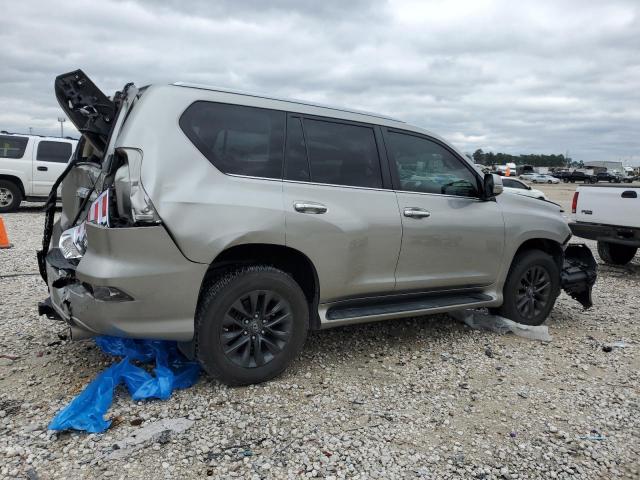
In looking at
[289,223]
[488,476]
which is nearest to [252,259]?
[289,223]

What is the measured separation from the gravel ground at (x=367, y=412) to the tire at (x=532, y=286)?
324 millimetres

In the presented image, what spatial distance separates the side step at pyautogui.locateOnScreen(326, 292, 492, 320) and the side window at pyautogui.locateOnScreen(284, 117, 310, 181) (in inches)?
40.2

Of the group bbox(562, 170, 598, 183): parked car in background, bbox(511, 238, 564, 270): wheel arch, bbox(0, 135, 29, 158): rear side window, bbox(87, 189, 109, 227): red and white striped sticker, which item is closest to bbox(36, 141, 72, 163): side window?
bbox(0, 135, 29, 158): rear side window

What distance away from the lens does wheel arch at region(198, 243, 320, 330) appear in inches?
137

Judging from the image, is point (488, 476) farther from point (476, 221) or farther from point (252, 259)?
point (476, 221)

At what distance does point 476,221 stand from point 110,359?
3177 mm

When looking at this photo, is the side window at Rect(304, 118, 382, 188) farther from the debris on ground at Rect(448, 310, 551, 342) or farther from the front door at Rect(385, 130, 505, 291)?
the debris on ground at Rect(448, 310, 551, 342)

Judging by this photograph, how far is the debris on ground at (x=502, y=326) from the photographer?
4969 mm

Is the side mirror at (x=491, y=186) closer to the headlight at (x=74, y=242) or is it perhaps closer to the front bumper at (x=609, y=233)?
the headlight at (x=74, y=242)

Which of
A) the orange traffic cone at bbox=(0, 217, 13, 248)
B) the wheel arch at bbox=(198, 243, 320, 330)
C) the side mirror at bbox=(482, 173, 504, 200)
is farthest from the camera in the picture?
the orange traffic cone at bbox=(0, 217, 13, 248)

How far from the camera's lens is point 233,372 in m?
3.46

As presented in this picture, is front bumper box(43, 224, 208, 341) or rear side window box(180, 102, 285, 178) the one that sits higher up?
rear side window box(180, 102, 285, 178)

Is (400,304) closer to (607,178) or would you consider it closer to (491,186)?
(491,186)

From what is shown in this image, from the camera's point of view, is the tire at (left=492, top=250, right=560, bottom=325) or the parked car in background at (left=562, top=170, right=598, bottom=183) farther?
Result: the parked car in background at (left=562, top=170, right=598, bottom=183)
